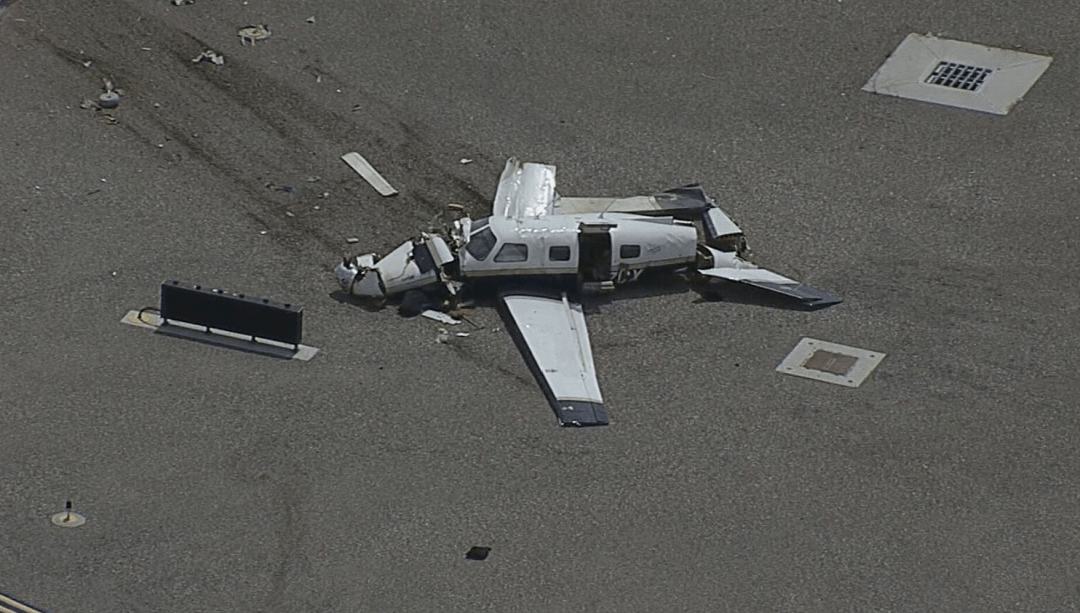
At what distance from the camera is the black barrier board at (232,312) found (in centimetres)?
2609

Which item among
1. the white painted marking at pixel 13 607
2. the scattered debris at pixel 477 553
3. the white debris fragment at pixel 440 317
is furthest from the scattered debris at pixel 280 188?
the white painted marking at pixel 13 607

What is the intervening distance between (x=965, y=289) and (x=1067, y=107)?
671cm

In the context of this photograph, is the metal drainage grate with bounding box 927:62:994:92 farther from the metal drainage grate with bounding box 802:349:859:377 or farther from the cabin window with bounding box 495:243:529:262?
the cabin window with bounding box 495:243:529:262

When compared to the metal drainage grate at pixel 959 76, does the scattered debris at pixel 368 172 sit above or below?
below

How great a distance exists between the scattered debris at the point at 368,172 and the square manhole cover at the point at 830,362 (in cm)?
734

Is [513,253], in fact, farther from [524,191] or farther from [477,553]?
[477,553]

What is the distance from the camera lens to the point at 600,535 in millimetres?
22750

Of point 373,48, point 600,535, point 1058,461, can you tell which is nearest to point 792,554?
point 600,535

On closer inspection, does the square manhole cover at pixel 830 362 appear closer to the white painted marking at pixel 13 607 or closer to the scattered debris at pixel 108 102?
the white painted marking at pixel 13 607

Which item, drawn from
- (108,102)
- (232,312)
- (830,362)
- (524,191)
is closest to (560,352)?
(830,362)

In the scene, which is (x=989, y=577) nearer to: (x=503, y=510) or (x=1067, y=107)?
(x=503, y=510)

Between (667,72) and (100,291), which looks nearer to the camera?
(100,291)

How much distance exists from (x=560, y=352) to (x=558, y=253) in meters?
1.71

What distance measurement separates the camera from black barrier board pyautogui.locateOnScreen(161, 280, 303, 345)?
85.6ft
